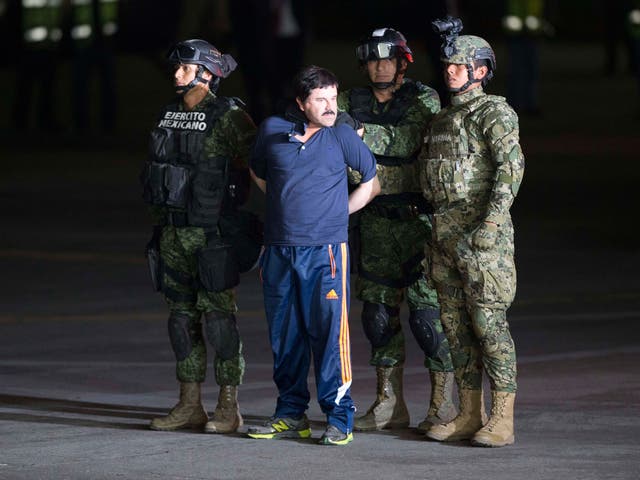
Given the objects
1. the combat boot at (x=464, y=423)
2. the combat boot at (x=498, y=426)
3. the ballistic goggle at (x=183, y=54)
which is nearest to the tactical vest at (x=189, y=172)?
the ballistic goggle at (x=183, y=54)

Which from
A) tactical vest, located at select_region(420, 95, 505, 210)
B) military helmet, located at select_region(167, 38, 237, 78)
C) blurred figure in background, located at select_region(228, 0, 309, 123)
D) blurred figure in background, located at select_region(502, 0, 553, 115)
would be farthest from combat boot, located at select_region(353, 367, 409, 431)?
blurred figure in background, located at select_region(502, 0, 553, 115)

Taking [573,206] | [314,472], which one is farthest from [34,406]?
[573,206]

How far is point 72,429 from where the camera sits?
356 inches

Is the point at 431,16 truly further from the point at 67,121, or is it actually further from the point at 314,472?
the point at 314,472

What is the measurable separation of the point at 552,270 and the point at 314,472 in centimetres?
682

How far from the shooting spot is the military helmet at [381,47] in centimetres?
904

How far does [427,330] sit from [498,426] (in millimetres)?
743

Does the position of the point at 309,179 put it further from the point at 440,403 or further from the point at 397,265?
the point at 440,403

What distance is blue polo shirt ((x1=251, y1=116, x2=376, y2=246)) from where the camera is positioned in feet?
28.0

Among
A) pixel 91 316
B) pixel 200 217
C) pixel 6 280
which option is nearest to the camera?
pixel 200 217

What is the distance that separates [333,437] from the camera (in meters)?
8.58

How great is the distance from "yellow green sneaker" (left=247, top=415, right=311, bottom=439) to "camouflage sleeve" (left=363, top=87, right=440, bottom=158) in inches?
54.5

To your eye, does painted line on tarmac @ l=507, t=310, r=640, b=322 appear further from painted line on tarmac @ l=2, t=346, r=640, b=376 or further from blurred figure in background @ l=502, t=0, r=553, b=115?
blurred figure in background @ l=502, t=0, r=553, b=115

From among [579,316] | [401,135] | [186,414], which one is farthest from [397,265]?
[579,316]
